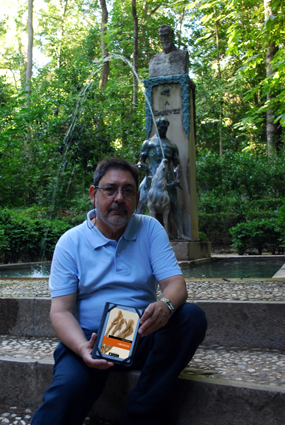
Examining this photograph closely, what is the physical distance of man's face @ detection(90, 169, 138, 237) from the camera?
227 cm

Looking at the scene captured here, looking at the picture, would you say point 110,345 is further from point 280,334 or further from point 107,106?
point 107,106

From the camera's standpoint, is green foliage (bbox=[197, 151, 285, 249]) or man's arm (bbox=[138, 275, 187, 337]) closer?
man's arm (bbox=[138, 275, 187, 337])

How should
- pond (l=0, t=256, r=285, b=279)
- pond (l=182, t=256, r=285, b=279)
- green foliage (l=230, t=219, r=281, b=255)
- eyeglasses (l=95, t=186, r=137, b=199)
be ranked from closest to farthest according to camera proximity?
eyeglasses (l=95, t=186, r=137, b=199)
pond (l=182, t=256, r=285, b=279)
pond (l=0, t=256, r=285, b=279)
green foliage (l=230, t=219, r=281, b=255)

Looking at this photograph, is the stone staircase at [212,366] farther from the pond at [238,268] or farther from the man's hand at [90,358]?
the pond at [238,268]

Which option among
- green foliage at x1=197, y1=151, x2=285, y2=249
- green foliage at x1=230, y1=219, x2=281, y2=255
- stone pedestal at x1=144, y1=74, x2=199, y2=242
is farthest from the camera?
green foliage at x1=197, y1=151, x2=285, y2=249

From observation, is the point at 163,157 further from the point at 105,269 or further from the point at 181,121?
the point at 105,269

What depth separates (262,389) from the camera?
6.44 feet

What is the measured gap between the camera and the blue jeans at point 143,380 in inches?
72.3

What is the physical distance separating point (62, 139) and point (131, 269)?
50.1 feet

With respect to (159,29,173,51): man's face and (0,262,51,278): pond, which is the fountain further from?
(0,262,51,278): pond

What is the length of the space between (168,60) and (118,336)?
7.56m

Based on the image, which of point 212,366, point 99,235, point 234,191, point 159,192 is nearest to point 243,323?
point 212,366

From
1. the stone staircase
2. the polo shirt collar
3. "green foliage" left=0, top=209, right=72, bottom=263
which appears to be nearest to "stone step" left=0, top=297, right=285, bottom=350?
the stone staircase

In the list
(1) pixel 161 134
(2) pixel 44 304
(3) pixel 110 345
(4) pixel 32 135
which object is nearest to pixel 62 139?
(4) pixel 32 135
